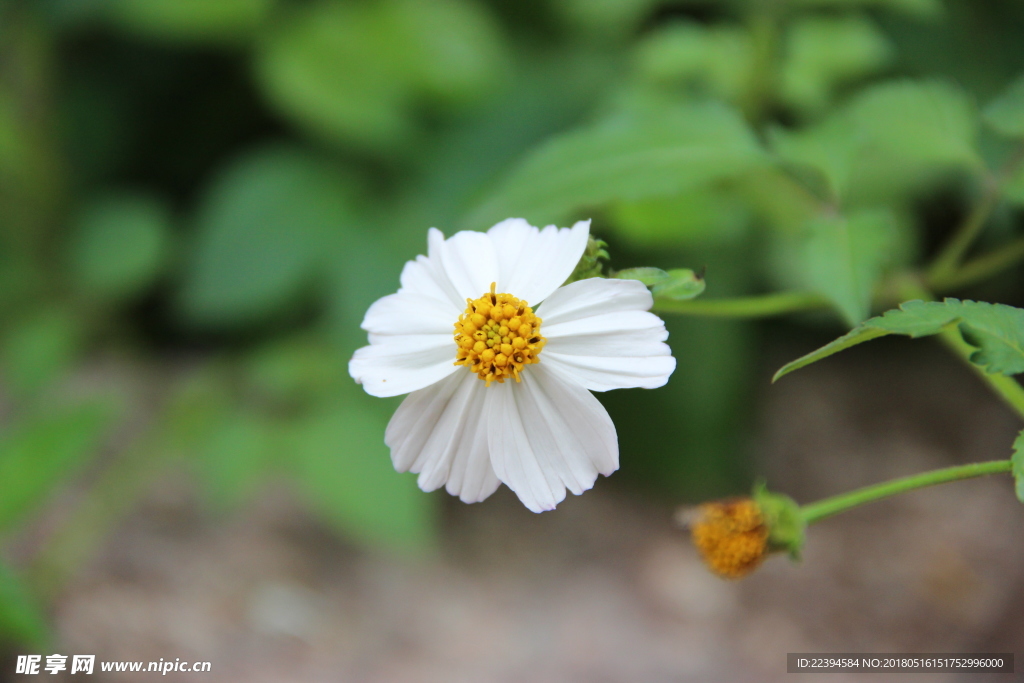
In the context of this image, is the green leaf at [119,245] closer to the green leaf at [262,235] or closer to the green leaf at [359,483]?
the green leaf at [262,235]

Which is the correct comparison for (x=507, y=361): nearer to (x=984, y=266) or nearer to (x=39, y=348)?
(x=984, y=266)

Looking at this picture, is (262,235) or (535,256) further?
(262,235)

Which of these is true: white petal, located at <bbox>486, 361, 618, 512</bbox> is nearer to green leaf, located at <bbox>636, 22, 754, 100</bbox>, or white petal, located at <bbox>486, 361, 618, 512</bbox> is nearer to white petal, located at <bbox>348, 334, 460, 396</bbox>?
white petal, located at <bbox>348, 334, 460, 396</bbox>

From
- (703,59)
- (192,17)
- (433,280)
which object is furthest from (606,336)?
(192,17)

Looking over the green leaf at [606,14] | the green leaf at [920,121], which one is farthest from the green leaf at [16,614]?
the green leaf at [606,14]

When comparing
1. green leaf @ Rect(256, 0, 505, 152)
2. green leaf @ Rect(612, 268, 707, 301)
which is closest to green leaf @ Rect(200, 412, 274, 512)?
green leaf @ Rect(256, 0, 505, 152)

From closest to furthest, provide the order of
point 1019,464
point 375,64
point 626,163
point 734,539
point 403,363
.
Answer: point 1019,464, point 403,363, point 734,539, point 626,163, point 375,64
